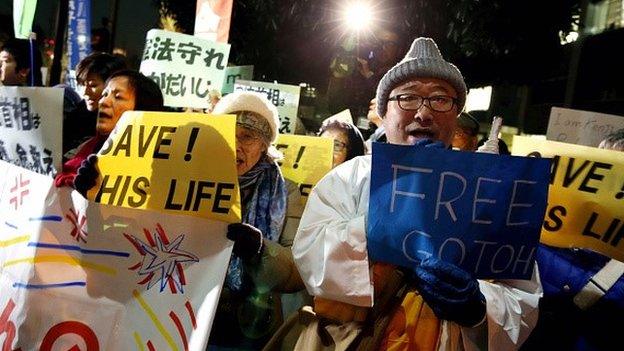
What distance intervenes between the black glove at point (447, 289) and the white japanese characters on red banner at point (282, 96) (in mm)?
4023

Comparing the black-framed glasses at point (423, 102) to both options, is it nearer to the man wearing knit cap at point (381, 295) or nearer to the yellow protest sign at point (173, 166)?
the man wearing knit cap at point (381, 295)

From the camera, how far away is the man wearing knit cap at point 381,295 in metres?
1.74

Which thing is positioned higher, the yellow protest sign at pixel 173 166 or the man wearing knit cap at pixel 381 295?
the yellow protest sign at pixel 173 166

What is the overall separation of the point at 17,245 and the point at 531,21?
950cm

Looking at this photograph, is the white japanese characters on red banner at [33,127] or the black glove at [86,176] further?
the white japanese characters on red banner at [33,127]

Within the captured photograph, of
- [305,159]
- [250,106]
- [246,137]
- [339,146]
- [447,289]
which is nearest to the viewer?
[447,289]

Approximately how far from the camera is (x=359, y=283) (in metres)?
1.83

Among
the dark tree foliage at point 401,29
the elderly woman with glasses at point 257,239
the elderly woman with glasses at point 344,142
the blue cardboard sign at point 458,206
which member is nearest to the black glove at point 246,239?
the elderly woman with glasses at point 257,239

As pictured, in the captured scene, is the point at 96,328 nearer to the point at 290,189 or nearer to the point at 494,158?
the point at 290,189

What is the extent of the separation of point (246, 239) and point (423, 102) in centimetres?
86

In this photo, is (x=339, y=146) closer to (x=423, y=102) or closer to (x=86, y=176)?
(x=423, y=102)

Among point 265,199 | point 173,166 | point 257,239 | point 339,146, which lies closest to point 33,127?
point 173,166

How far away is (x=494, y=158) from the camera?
5.85 ft

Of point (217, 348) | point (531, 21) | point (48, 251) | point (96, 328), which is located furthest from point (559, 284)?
point (531, 21)
